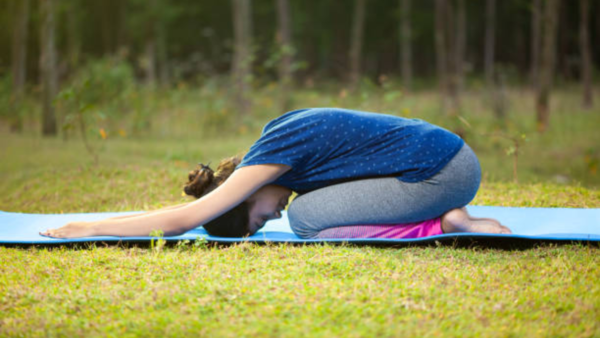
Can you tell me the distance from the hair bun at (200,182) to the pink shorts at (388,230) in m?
0.76

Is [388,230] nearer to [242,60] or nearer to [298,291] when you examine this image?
[298,291]

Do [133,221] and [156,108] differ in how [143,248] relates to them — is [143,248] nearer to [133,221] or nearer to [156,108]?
[133,221]

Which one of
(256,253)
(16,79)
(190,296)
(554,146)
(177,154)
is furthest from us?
(16,79)

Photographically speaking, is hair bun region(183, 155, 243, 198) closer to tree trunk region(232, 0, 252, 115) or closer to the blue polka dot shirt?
the blue polka dot shirt

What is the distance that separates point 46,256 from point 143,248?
0.54 m

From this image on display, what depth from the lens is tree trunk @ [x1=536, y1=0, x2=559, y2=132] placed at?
35.3 feet

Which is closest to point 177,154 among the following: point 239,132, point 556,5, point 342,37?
point 239,132

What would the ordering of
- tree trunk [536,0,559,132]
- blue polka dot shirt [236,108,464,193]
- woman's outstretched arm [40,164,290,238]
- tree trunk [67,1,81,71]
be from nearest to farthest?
1. woman's outstretched arm [40,164,290,238]
2. blue polka dot shirt [236,108,464,193]
3. tree trunk [536,0,559,132]
4. tree trunk [67,1,81,71]

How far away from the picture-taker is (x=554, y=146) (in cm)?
1027

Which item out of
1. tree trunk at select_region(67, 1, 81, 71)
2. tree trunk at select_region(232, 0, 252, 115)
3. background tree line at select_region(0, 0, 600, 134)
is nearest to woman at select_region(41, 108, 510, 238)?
tree trunk at select_region(232, 0, 252, 115)

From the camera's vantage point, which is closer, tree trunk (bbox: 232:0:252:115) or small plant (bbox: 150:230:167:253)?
small plant (bbox: 150:230:167:253)

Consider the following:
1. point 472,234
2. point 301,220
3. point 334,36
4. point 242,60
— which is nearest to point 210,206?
point 301,220

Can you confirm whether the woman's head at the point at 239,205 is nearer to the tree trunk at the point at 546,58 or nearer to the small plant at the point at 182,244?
the small plant at the point at 182,244

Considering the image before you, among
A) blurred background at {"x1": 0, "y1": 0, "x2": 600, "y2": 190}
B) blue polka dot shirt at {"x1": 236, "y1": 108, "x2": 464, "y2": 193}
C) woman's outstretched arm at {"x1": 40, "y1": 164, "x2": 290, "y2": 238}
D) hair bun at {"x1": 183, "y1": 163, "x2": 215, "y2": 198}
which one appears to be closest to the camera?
woman's outstretched arm at {"x1": 40, "y1": 164, "x2": 290, "y2": 238}
